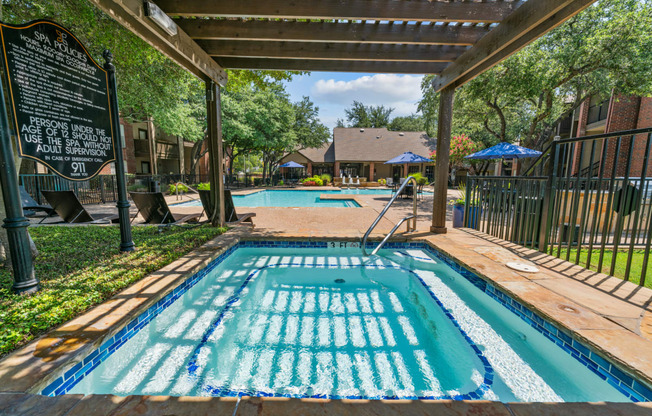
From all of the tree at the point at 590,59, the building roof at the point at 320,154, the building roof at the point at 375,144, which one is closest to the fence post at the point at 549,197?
the tree at the point at 590,59

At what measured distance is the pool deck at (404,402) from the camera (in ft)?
4.40

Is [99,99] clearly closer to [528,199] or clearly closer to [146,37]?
[146,37]

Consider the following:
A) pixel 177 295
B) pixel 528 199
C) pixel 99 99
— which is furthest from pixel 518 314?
pixel 99 99

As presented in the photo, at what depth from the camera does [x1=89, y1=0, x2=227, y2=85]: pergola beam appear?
9.14ft

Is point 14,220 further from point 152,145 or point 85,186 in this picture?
point 152,145

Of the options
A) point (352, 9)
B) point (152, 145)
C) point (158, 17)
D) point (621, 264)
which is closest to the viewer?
point (158, 17)

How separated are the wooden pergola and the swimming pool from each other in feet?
8.11

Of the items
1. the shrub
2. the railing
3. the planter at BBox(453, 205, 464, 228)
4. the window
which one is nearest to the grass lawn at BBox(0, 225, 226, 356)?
the railing

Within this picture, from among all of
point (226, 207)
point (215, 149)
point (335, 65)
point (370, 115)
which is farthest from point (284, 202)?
point (370, 115)

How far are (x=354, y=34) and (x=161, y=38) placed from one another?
7.80 ft

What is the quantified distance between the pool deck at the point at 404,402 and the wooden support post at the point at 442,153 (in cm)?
134

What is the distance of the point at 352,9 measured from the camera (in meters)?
3.18

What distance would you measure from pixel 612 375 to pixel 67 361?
333cm

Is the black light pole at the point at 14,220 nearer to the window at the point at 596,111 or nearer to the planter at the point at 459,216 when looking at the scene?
the planter at the point at 459,216
